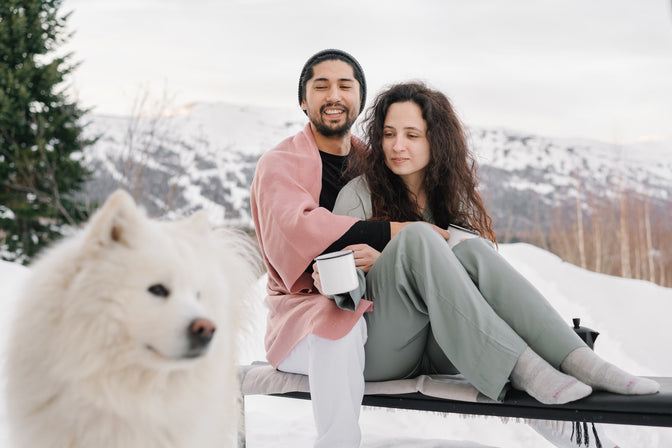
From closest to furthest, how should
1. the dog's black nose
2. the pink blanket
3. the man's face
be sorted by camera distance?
the dog's black nose < the pink blanket < the man's face

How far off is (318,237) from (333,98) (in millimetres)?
735

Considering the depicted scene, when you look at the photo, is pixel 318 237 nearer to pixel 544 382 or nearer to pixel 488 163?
pixel 544 382

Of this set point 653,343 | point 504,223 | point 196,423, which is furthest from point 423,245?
point 504,223

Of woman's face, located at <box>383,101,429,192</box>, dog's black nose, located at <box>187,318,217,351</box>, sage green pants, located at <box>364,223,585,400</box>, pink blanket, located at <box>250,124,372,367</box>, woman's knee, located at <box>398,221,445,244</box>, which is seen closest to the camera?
dog's black nose, located at <box>187,318,217,351</box>

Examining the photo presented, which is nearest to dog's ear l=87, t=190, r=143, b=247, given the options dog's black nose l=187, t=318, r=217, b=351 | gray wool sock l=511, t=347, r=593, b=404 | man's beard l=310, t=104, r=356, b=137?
dog's black nose l=187, t=318, r=217, b=351

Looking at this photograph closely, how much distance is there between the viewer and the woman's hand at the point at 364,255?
2.14 m

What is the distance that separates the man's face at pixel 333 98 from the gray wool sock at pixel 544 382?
129cm

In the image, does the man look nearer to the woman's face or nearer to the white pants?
the white pants

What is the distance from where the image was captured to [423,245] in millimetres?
1962

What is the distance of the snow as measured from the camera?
302 centimetres

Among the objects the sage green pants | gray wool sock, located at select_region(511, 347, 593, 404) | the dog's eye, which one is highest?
the dog's eye

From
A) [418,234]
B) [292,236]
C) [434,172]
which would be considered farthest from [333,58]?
[418,234]

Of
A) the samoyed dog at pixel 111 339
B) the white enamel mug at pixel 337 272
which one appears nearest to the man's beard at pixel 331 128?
the white enamel mug at pixel 337 272

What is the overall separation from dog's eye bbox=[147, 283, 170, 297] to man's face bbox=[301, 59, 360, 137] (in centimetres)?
152
